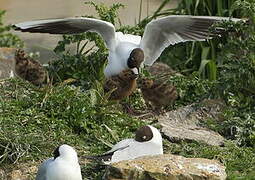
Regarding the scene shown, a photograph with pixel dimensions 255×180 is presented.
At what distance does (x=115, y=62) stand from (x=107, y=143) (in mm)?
1982

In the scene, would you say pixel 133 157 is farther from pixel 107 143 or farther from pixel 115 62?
pixel 115 62

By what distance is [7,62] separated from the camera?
870 cm

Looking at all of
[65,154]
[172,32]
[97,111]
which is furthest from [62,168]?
[172,32]

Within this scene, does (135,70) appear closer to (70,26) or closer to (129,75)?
(129,75)

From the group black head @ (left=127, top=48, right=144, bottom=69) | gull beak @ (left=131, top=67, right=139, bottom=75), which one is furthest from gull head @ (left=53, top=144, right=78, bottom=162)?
black head @ (left=127, top=48, right=144, bottom=69)

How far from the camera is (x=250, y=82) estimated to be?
756 cm

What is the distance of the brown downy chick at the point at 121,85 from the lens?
7977 mm

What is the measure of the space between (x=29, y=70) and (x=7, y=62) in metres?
0.53

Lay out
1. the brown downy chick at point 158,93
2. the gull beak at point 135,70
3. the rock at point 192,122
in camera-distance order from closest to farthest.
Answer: the rock at point 192,122 → the brown downy chick at point 158,93 → the gull beak at point 135,70

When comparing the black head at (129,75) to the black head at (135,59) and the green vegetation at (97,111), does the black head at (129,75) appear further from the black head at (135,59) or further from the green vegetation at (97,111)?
the green vegetation at (97,111)

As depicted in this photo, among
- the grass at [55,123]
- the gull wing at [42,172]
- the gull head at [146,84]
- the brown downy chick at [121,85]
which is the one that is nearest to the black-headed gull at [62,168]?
the gull wing at [42,172]

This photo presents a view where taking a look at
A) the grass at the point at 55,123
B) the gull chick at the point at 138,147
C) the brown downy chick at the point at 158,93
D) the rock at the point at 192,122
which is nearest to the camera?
the gull chick at the point at 138,147

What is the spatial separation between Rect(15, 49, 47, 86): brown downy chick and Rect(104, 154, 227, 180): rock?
274cm

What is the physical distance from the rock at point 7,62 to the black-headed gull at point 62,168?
2.77 metres
